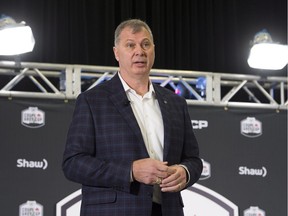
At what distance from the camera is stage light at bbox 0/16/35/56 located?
439cm

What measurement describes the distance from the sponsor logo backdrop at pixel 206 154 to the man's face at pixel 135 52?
96.3 inches

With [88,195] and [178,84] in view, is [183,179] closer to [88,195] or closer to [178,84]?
[88,195]

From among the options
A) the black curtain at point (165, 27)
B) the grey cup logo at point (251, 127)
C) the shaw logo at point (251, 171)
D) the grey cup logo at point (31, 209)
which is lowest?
the grey cup logo at point (31, 209)

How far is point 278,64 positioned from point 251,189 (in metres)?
0.95

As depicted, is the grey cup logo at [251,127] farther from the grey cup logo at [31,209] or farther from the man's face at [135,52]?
the man's face at [135,52]

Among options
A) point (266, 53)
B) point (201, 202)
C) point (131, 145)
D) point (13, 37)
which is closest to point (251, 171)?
point (201, 202)

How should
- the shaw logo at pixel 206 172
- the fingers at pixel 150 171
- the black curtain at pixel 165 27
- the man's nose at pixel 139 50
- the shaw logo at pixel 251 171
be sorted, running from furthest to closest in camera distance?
the black curtain at pixel 165 27 → the shaw logo at pixel 251 171 → the shaw logo at pixel 206 172 → the man's nose at pixel 139 50 → the fingers at pixel 150 171

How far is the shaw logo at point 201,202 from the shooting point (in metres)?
4.50

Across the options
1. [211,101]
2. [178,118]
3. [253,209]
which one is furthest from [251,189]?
[178,118]

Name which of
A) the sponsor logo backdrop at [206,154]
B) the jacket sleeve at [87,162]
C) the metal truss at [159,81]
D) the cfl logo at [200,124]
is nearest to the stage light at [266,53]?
the metal truss at [159,81]

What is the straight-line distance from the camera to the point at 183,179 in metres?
2.04

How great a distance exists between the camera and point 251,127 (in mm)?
4953

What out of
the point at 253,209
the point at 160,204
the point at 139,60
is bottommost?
the point at 253,209

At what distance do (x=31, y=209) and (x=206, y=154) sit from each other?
52.5 inches
